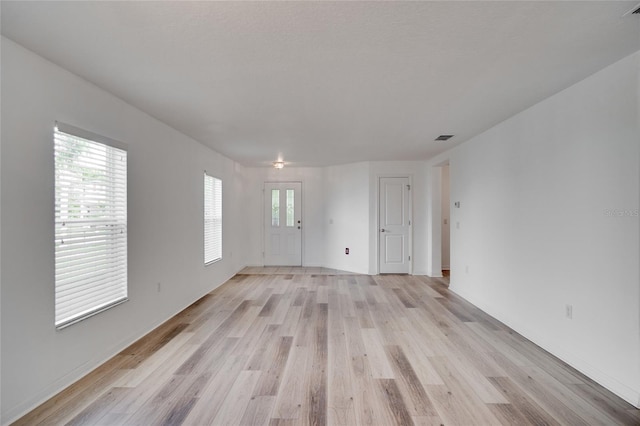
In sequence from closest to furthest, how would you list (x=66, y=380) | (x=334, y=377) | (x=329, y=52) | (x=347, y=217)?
1. (x=329, y=52)
2. (x=66, y=380)
3. (x=334, y=377)
4. (x=347, y=217)

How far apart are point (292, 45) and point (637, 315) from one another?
3011 millimetres

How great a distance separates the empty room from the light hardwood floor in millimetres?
21

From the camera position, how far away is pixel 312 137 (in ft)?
14.3

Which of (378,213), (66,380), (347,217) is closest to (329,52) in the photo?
(66,380)

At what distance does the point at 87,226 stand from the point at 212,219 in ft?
9.31

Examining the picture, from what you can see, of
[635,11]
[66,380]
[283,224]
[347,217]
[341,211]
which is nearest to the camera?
[635,11]

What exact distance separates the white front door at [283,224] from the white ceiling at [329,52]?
163 inches

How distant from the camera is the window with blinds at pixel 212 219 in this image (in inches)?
202

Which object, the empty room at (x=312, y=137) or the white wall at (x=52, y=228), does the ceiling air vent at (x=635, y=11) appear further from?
the white wall at (x=52, y=228)

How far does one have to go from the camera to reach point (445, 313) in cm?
403

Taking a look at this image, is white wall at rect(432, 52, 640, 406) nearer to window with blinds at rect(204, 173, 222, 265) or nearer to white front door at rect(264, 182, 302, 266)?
window with blinds at rect(204, 173, 222, 265)

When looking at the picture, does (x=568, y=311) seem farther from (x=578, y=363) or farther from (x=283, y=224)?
(x=283, y=224)

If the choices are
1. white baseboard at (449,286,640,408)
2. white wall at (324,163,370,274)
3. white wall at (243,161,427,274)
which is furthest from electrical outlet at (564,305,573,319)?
white wall at (324,163,370,274)

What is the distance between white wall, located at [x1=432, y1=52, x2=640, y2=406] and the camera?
86.0 inches
